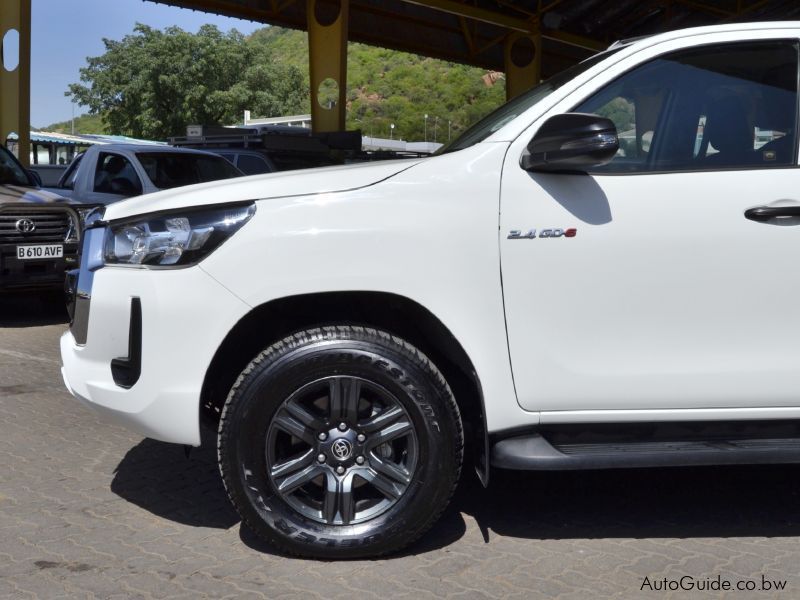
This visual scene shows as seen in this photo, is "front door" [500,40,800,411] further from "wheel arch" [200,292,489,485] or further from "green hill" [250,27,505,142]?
"green hill" [250,27,505,142]

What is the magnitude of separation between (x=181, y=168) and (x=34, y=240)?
238 cm

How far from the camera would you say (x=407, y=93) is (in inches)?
4998

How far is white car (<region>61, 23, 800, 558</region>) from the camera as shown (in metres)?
3.37

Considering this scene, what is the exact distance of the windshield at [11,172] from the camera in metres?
9.87

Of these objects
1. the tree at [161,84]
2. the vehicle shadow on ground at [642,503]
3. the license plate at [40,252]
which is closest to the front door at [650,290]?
the vehicle shadow on ground at [642,503]

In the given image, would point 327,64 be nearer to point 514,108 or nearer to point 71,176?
point 71,176

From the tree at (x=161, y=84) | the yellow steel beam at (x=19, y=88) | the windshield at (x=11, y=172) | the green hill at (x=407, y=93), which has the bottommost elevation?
the windshield at (x=11, y=172)

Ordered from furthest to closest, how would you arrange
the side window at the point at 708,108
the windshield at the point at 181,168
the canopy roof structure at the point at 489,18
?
the canopy roof structure at the point at 489,18 < the windshield at the point at 181,168 < the side window at the point at 708,108

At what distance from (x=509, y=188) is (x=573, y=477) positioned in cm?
173

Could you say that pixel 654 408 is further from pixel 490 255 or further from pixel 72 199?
pixel 72 199

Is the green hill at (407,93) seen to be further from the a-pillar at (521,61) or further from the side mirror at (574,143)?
the side mirror at (574,143)

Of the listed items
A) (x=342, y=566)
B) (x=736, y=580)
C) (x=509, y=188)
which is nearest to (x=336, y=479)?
(x=342, y=566)

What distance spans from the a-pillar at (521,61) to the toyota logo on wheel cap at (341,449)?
28889mm

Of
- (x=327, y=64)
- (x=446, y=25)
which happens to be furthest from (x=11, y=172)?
(x=446, y=25)
